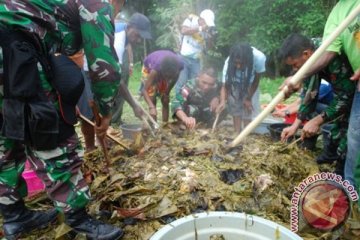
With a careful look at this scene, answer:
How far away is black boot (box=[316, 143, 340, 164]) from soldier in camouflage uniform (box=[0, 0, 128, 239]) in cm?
293

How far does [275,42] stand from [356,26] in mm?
10459

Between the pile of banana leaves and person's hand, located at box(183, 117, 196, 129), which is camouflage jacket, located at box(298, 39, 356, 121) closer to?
the pile of banana leaves

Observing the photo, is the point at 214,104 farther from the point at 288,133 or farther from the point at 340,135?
the point at 340,135

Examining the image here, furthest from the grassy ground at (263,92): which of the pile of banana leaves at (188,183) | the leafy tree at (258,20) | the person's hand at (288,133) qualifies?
the person's hand at (288,133)

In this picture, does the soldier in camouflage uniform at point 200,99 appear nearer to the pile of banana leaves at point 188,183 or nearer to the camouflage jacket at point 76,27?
the pile of banana leaves at point 188,183

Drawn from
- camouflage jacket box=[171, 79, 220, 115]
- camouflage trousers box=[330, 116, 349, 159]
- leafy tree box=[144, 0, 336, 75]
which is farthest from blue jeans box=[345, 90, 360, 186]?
leafy tree box=[144, 0, 336, 75]

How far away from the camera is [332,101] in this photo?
13.5ft

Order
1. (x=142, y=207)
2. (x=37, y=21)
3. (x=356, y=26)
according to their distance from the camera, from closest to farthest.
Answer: (x=37, y=21)
(x=142, y=207)
(x=356, y=26)

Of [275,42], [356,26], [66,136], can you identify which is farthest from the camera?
[275,42]

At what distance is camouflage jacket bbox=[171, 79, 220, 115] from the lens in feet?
20.4

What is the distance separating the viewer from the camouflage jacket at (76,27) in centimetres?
216

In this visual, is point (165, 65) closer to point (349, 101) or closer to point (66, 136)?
point (349, 101)

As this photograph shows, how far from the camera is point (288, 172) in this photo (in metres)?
3.87

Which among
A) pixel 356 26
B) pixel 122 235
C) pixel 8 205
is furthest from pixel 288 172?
pixel 8 205
